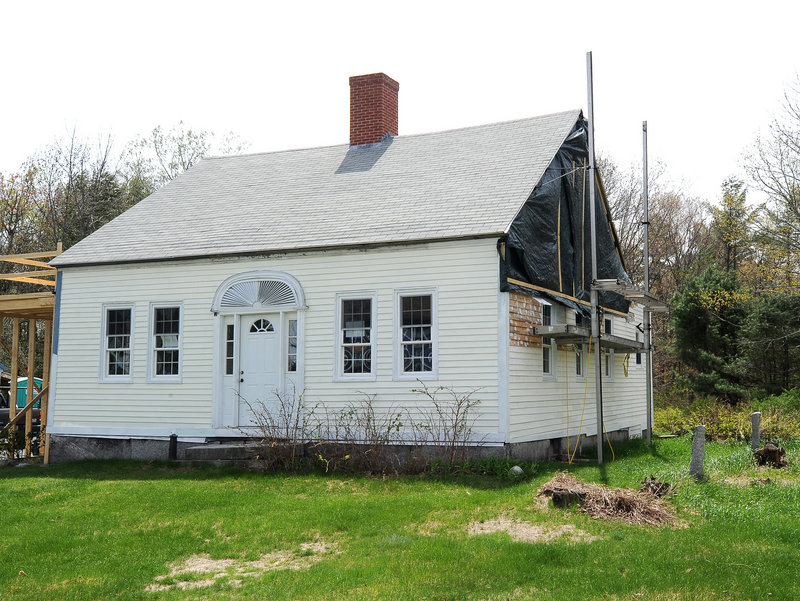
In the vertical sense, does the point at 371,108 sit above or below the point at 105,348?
above

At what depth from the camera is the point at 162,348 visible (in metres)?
16.3

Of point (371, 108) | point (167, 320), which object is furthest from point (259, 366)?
point (371, 108)

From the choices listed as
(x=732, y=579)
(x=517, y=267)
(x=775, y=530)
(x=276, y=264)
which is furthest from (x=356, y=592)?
(x=276, y=264)

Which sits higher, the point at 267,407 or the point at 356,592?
the point at 267,407

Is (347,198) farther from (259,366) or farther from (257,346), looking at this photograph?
(259,366)

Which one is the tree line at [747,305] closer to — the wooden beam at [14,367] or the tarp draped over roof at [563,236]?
the tarp draped over roof at [563,236]

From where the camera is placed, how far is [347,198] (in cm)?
1681

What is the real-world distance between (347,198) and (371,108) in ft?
12.7

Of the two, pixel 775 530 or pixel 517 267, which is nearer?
pixel 775 530

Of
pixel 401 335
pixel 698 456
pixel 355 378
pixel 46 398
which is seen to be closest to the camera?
pixel 698 456

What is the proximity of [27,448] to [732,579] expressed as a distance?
15.5 metres

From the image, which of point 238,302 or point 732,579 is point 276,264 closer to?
point 238,302

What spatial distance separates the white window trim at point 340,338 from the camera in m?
14.5

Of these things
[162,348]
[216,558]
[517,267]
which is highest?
[517,267]
